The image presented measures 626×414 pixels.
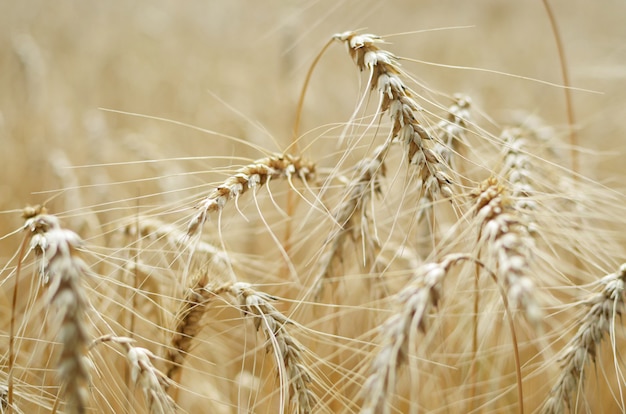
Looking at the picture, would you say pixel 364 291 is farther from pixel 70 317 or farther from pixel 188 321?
pixel 70 317

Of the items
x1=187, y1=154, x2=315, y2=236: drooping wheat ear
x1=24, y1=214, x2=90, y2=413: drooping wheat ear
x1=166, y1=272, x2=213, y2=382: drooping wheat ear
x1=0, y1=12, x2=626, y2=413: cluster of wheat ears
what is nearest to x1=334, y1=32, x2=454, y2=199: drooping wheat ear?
x1=0, y1=12, x2=626, y2=413: cluster of wheat ears

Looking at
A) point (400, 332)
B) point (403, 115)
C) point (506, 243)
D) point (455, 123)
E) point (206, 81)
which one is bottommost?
point (400, 332)

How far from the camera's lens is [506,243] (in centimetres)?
72

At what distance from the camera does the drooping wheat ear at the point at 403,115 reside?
3.13 feet

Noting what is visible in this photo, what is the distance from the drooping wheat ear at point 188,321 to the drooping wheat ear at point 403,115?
42cm

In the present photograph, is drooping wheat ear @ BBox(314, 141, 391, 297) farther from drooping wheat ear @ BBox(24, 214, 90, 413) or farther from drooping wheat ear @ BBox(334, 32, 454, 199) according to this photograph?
drooping wheat ear @ BBox(24, 214, 90, 413)

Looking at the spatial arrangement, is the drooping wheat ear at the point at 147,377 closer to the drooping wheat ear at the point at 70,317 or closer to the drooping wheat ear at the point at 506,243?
the drooping wheat ear at the point at 70,317

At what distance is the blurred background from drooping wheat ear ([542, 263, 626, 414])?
31.2 inches

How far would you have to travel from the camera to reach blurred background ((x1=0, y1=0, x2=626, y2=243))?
240 cm

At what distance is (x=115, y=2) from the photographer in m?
5.95

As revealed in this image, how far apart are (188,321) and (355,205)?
0.39 meters

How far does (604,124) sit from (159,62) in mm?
3112

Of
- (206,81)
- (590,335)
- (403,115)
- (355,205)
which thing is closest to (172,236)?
(355,205)

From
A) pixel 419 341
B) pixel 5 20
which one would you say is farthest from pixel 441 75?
pixel 419 341
